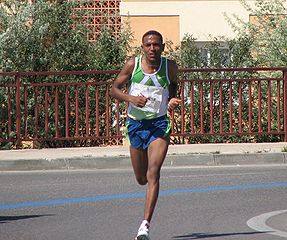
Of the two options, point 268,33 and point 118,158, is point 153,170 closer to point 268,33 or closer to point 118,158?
point 118,158

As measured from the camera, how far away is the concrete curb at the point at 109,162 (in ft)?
55.8

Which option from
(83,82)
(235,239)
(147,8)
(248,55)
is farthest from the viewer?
(147,8)

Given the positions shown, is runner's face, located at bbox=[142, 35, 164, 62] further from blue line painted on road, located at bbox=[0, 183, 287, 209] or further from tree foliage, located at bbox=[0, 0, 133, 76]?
tree foliage, located at bbox=[0, 0, 133, 76]

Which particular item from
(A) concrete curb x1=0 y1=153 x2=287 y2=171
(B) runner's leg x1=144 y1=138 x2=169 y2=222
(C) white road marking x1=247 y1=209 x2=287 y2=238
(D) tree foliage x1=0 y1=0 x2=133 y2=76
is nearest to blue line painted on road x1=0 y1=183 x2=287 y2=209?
(C) white road marking x1=247 y1=209 x2=287 y2=238

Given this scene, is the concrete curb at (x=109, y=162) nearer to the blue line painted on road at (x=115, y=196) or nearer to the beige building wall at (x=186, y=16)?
the blue line painted on road at (x=115, y=196)

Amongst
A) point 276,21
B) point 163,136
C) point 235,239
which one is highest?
point 276,21

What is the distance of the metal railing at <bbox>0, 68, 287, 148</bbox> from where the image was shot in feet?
62.8

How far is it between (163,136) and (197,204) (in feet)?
7.95

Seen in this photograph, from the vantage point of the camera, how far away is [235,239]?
974 cm

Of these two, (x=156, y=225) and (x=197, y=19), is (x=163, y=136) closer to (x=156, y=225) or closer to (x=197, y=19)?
(x=156, y=225)

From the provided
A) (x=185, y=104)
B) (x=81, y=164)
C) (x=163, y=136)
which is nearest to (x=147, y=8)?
(x=185, y=104)

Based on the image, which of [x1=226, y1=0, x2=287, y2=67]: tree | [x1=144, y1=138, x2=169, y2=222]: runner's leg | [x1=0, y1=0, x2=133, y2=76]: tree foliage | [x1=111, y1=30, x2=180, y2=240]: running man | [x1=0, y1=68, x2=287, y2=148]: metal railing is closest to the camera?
[x1=144, y1=138, x2=169, y2=222]: runner's leg

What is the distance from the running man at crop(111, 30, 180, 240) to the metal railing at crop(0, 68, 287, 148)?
8859 mm

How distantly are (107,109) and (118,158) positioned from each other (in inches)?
93.3
